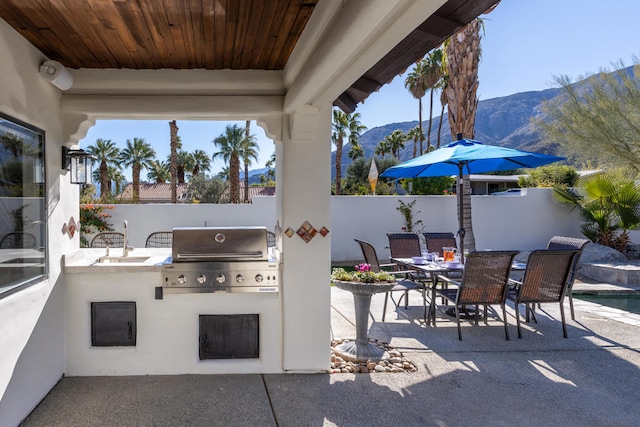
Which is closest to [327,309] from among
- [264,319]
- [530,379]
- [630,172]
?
[264,319]

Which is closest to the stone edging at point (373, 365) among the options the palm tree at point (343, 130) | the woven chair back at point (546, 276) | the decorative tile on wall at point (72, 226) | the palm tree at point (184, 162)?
the woven chair back at point (546, 276)

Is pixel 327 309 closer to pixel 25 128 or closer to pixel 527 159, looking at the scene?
pixel 25 128

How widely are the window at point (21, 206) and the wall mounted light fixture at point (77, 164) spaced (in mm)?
372

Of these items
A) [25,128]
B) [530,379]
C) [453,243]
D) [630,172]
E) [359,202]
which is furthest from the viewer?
[359,202]

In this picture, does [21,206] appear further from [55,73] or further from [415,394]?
[415,394]

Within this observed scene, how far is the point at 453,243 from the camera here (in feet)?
21.7

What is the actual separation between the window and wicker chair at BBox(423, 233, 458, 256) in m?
5.14

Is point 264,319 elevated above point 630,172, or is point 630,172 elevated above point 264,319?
point 630,172

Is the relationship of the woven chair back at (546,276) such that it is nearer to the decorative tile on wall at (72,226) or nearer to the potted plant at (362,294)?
the potted plant at (362,294)

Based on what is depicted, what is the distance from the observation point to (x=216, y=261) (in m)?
3.65

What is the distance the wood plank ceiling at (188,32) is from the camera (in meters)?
2.38

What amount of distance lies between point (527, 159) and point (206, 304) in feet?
14.1

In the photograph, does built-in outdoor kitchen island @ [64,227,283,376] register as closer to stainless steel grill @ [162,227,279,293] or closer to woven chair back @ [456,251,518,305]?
stainless steel grill @ [162,227,279,293]

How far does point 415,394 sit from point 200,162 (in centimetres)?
3148
